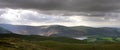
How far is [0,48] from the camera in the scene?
375 feet

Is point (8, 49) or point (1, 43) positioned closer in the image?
point (8, 49)

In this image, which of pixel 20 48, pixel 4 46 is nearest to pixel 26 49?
pixel 20 48

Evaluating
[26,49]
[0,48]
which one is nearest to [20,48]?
[26,49]

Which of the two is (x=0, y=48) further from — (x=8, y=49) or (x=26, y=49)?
(x=26, y=49)

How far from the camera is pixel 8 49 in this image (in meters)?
116

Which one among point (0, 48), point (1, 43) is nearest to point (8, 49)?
point (0, 48)

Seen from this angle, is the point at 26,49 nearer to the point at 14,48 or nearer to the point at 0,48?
the point at 14,48

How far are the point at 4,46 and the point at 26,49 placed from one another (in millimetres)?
11224

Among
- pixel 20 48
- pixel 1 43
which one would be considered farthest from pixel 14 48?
pixel 1 43

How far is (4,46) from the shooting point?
4779 inches

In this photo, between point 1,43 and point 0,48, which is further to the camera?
point 1,43

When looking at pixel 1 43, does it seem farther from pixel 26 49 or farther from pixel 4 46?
pixel 26 49

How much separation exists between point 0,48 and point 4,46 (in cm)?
701

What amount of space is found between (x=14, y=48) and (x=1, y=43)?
11038 mm
